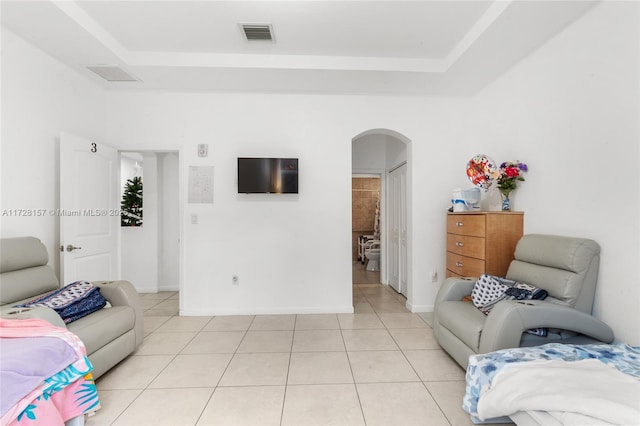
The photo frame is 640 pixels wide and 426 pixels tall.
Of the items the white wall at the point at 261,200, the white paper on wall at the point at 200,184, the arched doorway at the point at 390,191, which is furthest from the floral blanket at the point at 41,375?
the arched doorway at the point at 390,191

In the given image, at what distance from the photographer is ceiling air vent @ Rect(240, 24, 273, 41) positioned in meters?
2.62

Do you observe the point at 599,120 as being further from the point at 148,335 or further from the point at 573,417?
the point at 148,335

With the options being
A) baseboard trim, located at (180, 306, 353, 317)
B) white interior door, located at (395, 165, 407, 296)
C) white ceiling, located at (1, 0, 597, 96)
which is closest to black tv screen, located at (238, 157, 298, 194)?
white ceiling, located at (1, 0, 597, 96)

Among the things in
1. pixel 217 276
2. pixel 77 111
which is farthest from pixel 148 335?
pixel 77 111

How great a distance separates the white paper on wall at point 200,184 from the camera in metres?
3.62

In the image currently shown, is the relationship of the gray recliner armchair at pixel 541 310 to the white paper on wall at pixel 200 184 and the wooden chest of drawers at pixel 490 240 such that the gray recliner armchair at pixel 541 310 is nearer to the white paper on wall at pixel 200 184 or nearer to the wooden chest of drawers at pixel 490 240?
the wooden chest of drawers at pixel 490 240

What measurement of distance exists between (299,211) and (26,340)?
8.52ft

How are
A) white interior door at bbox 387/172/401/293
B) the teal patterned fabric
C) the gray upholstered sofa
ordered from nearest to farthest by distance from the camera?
the teal patterned fabric → the gray upholstered sofa → white interior door at bbox 387/172/401/293

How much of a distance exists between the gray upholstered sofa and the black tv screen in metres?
1.66

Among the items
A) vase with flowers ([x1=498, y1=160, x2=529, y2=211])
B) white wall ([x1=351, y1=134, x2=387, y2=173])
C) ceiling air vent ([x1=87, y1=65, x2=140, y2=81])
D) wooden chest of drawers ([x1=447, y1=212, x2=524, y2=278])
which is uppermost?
ceiling air vent ([x1=87, y1=65, x2=140, y2=81])

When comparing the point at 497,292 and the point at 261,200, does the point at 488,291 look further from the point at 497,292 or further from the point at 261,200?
the point at 261,200

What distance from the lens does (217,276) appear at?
3629mm

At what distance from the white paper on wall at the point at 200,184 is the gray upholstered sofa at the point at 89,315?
1325mm

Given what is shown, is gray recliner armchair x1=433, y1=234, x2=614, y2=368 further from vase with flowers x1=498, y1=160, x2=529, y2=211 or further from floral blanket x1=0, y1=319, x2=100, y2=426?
floral blanket x1=0, y1=319, x2=100, y2=426
